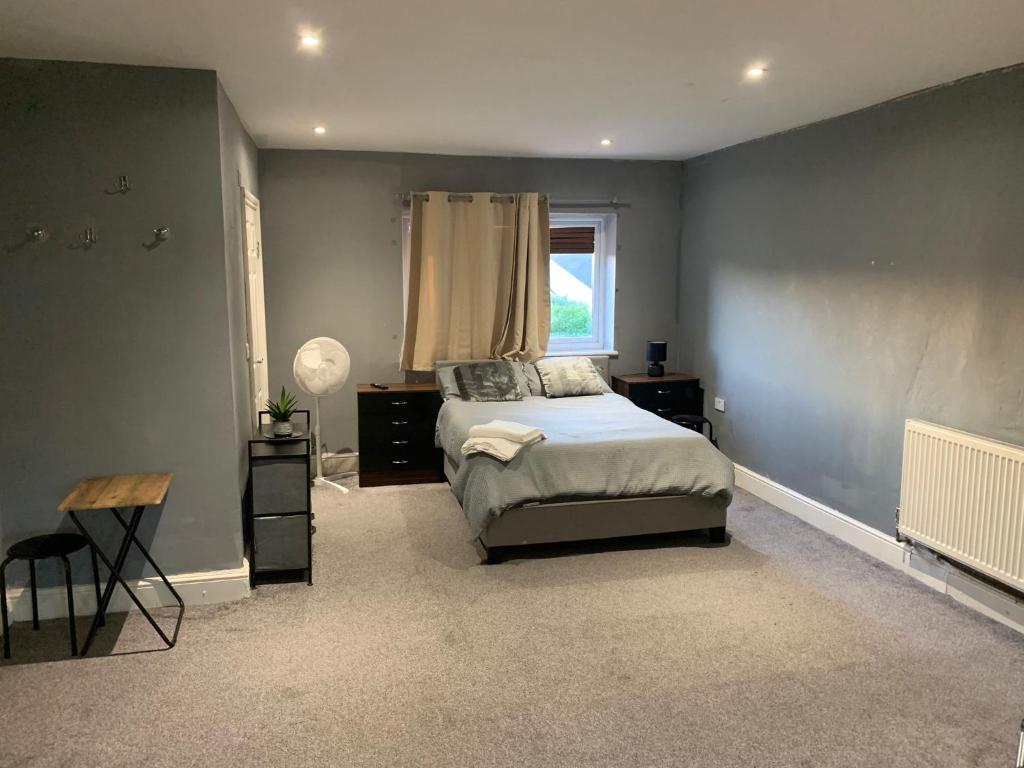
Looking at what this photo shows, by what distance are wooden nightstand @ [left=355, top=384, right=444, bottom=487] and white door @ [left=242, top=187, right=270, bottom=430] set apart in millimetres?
719

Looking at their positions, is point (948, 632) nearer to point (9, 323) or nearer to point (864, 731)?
point (864, 731)

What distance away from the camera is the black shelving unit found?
3457mm

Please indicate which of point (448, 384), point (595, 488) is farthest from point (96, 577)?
point (448, 384)

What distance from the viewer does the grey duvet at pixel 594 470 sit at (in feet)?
12.3

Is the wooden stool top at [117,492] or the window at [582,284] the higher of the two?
the window at [582,284]

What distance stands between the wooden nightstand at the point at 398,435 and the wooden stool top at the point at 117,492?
1.97m

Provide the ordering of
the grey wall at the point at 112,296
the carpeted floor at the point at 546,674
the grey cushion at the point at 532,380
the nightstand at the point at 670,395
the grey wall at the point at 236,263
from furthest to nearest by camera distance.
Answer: the nightstand at the point at 670,395 < the grey cushion at the point at 532,380 < the grey wall at the point at 236,263 < the grey wall at the point at 112,296 < the carpeted floor at the point at 546,674

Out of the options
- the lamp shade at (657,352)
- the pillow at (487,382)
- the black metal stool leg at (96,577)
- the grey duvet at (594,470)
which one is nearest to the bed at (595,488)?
the grey duvet at (594,470)

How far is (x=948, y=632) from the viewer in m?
3.10

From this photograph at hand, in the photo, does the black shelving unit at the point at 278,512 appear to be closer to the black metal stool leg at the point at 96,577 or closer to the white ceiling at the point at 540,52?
the black metal stool leg at the point at 96,577

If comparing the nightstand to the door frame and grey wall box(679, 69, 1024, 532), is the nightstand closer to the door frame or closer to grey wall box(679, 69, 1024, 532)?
grey wall box(679, 69, 1024, 532)

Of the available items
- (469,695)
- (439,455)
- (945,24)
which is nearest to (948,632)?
(469,695)

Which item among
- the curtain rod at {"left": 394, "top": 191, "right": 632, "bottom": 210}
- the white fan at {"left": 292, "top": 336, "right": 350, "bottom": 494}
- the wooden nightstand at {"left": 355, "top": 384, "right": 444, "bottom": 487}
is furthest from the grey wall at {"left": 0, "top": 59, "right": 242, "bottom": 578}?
the curtain rod at {"left": 394, "top": 191, "right": 632, "bottom": 210}

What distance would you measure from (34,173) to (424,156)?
286 centimetres
